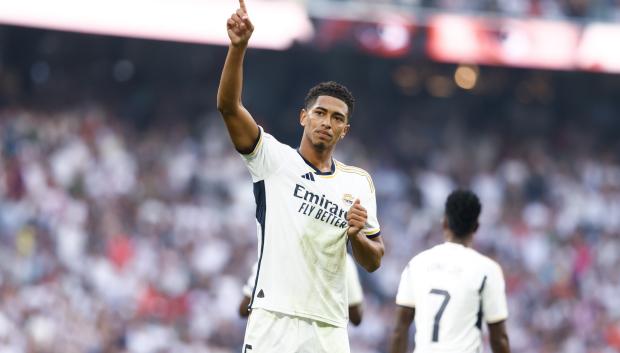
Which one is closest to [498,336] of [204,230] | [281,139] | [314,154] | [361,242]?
[361,242]

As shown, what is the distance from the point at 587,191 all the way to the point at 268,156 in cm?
1621

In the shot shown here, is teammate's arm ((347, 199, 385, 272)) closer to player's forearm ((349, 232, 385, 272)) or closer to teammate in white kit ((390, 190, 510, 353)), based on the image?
player's forearm ((349, 232, 385, 272))

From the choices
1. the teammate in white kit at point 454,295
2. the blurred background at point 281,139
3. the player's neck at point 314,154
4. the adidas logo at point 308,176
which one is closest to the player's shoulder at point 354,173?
the player's neck at point 314,154

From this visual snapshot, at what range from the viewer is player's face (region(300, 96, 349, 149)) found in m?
5.66

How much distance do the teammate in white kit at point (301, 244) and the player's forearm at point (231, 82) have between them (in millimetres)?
159

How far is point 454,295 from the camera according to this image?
6.89 m

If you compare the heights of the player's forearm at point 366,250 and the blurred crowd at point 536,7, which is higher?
the blurred crowd at point 536,7

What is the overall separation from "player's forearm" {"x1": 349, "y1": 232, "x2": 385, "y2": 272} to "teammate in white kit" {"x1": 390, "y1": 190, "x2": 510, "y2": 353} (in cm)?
140

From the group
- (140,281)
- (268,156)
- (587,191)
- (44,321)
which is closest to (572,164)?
(587,191)

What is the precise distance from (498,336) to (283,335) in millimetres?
2025

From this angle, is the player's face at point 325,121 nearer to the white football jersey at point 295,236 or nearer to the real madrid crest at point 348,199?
the white football jersey at point 295,236

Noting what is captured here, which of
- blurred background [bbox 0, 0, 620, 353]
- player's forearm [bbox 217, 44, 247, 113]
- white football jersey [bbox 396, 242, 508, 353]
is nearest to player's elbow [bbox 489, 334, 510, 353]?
white football jersey [bbox 396, 242, 508, 353]

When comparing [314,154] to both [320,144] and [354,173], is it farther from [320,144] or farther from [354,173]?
[354,173]

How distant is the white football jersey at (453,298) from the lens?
270 inches
